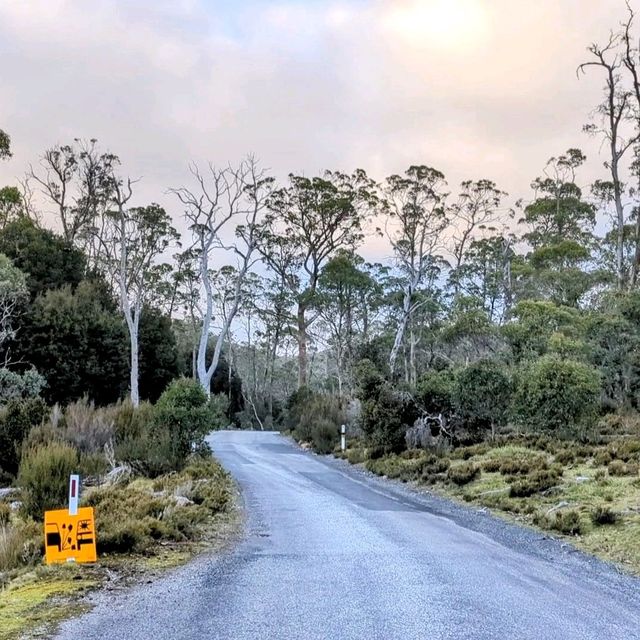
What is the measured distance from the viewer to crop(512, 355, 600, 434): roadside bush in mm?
18250

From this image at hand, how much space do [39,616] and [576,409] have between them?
16.3 metres

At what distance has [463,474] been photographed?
1462 centimetres

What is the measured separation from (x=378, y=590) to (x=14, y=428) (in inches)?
538

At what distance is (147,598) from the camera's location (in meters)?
5.84

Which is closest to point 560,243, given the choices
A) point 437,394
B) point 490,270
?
point 490,270

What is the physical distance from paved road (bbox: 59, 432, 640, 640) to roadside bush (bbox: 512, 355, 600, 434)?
884 centimetres

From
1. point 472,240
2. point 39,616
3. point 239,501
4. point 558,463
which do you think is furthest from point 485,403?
point 472,240

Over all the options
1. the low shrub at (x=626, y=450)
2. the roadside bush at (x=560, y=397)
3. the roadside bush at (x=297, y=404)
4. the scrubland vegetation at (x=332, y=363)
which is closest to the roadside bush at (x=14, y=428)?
the scrubland vegetation at (x=332, y=363)

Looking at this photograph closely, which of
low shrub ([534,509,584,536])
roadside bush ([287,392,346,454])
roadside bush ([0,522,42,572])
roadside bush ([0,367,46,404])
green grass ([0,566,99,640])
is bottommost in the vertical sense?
low shrub ([534,509,584,536])

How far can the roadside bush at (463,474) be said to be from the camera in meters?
14.5

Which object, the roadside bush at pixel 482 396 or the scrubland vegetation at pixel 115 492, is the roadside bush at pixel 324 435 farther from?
the scrubland vegetation at pixel 115 492

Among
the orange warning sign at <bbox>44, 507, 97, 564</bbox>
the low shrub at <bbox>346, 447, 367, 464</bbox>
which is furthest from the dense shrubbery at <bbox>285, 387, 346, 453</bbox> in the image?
the orange warning sign at <bbox>44, 507, 97, 564</bbox>

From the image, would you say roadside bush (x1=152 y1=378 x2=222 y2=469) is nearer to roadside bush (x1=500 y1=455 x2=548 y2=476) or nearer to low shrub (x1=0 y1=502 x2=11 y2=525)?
low shrub (x1=0 y1=502 x2=11 y2=525)

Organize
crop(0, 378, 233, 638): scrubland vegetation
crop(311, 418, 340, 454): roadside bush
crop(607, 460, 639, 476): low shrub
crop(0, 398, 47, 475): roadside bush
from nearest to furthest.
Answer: crop(0, 378, 233, 638): scrubland vegetation
crop(607, 460, 639, 476): low shrub
crop(0, 398, 47, 475): roadside bush
crop(311, 418, 340, 454): roadside bush
